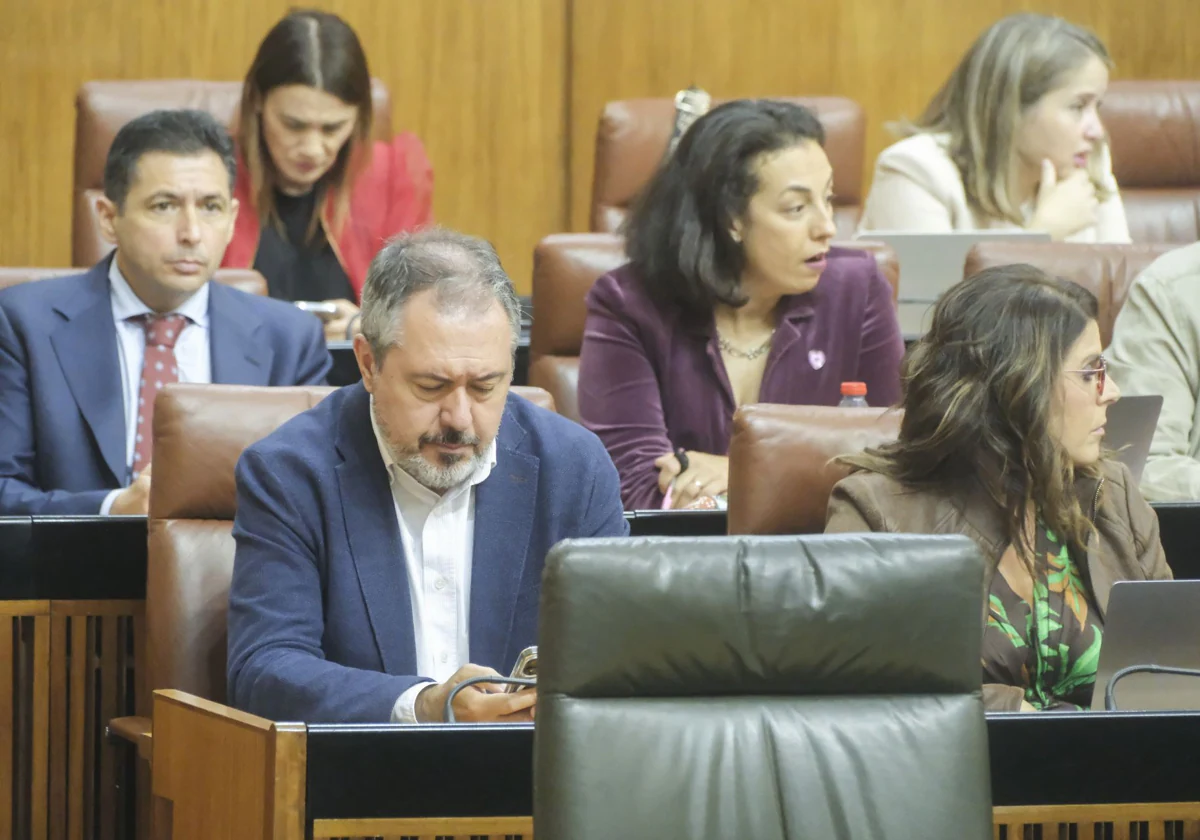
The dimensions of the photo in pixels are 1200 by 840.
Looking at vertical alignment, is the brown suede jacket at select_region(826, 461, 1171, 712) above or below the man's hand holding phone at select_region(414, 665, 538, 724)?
above

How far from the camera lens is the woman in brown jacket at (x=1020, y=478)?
7.32 feet

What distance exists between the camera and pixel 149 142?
328 centimetres

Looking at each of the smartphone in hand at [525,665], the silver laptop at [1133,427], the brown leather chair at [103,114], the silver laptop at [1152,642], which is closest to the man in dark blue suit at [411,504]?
the smartphone in hand at [525,665]

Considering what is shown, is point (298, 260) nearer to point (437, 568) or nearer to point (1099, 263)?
point (1099, 263)

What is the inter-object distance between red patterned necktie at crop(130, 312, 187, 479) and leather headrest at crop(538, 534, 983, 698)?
5.67 ft

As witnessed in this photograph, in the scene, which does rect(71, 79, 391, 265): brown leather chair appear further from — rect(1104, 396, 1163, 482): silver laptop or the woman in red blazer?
rect(1104, 396, 1163, 482): silver laptop

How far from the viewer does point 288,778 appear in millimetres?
1697

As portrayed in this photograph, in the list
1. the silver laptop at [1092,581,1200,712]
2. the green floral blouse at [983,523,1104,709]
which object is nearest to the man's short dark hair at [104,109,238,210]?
the green floral blouse at [983,523,1104,709]

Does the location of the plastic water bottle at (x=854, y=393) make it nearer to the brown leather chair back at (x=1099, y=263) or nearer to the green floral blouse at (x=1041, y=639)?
the brown leather chair back at (x=1099, y=263)

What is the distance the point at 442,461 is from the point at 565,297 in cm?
143

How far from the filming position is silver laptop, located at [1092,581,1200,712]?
1.92 meters

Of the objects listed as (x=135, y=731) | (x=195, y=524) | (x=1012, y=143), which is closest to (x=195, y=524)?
(x=195, y=524)

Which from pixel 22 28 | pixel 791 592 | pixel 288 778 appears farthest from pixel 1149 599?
pixel 22 28

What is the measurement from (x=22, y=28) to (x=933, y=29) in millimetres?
2597
